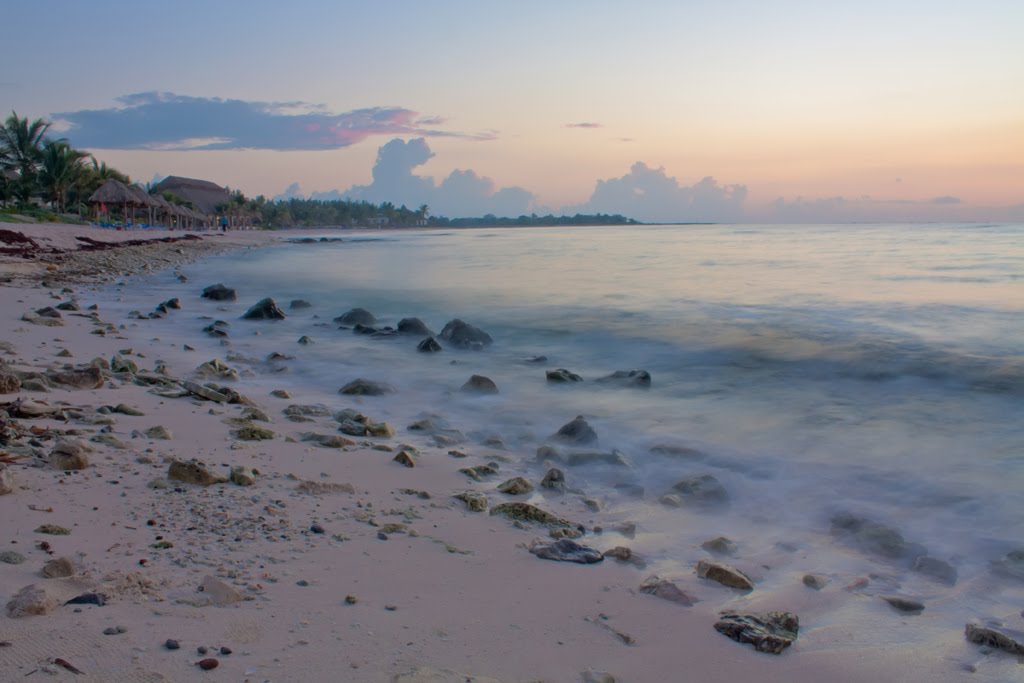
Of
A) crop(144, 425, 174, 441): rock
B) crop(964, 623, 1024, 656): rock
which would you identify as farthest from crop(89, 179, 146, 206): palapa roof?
→ crop(964, 623, 1024, 656): rock

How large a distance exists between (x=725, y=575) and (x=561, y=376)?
15.8ft


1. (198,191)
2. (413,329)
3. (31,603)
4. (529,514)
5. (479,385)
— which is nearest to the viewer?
(31,603)

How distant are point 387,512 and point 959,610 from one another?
2.56 metres

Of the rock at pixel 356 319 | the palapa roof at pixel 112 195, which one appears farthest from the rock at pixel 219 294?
the palapa roof at pixel 112 195

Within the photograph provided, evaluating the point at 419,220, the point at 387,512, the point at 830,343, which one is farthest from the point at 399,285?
the point at 419,220

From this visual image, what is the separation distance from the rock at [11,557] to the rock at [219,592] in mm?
612

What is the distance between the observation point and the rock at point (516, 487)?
163 inches

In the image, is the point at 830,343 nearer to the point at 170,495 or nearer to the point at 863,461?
the point at 863,461

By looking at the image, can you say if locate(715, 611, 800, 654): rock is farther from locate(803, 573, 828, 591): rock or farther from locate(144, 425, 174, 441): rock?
locate(144, 425, 174, 441): rock

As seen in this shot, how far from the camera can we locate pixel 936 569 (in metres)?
3.55

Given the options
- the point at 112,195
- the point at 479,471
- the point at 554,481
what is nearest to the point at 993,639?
the point at 554,481

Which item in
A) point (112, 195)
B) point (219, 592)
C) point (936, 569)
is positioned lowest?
point (936, 569)

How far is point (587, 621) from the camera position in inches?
105

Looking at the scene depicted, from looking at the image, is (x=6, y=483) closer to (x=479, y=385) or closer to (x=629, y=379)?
(x=479, y=385)
